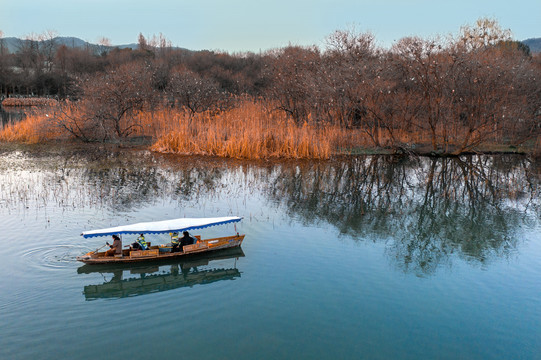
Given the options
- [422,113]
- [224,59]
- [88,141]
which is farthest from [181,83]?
[224,59]

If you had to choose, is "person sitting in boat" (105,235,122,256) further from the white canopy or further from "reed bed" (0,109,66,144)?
"reed bed" (0,109,66,144)

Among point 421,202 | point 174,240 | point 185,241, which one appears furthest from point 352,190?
point 174,240

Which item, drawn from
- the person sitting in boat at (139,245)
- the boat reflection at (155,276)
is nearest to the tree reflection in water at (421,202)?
the boat reflection at (155,276)

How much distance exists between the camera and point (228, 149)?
72.7 ft

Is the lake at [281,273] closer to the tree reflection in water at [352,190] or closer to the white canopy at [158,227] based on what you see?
the tree reflection in water at [352,190]

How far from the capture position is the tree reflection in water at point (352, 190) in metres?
12.3

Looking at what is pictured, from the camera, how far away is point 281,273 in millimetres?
9609

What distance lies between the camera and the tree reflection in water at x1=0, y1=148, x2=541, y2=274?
12266 millimetres

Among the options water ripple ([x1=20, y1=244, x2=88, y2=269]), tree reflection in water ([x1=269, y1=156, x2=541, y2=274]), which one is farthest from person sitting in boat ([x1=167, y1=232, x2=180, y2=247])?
tree reflection in water ([x1=269, y1=156, x2=541, y2=274])

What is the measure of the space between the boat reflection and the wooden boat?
18 centimetres

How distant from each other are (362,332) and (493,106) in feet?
65.5

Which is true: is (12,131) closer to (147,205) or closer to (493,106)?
(147,205)

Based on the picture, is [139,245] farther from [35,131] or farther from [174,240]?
[35,131]

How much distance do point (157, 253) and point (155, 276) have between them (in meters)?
0.55
